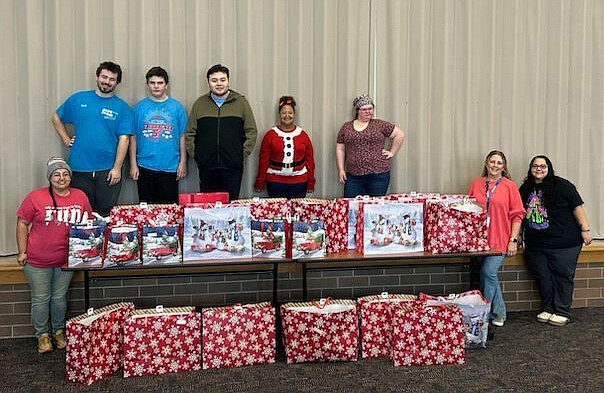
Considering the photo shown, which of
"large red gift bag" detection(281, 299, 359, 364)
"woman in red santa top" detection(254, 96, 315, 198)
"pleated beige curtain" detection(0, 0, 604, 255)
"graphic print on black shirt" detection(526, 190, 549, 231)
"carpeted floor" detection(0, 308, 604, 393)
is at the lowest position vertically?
"carpeted floor" detection(0, 308, 604, 393)

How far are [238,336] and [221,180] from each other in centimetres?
116

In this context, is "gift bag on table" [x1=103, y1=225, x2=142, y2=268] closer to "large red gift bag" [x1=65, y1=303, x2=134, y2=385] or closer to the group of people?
"large red gift bag" [x1=65, y1=303, x2=134, y2=385]

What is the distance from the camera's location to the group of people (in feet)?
12.5

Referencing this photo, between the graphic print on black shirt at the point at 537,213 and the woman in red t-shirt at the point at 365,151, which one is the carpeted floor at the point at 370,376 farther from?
the woman in red t-shirt at the point at 365,151

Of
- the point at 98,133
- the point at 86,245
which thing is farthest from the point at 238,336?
the point at 98,133

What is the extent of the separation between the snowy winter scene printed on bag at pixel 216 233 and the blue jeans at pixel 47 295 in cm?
86

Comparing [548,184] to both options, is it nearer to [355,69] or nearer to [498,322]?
[498,322]

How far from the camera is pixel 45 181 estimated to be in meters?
4.20

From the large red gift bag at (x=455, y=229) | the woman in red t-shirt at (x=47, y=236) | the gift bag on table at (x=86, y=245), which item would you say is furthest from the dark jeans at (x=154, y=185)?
the large red gift bag at (x=455, y=229)

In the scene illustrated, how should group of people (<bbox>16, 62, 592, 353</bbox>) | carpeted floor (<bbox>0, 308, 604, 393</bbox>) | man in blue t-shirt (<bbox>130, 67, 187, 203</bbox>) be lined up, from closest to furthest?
carpeted floor (<bbox>0, 308, 604, 393</bbox>), group of people (<bbox>16, 62, 592, 353</bbox>), man in blue t-shirt (<bbox>130, 67, 187, 203</bbox>)

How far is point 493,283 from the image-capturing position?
14.2ft

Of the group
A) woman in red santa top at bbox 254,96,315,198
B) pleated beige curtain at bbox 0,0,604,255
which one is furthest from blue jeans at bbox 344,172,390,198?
woman in red santa top at bbox 254,96,315,198

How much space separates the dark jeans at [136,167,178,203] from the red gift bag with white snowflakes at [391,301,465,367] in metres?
1.71

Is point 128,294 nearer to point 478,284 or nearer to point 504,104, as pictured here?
point 478,284
